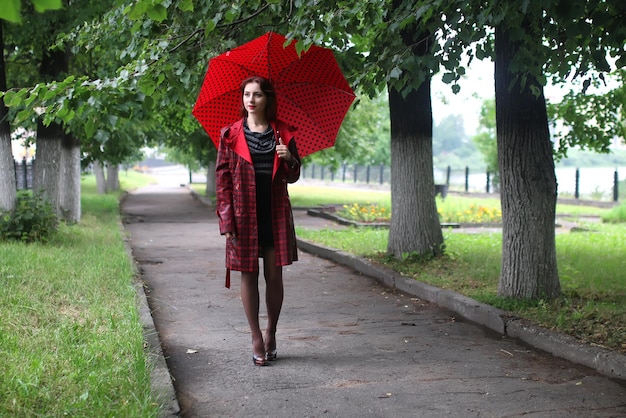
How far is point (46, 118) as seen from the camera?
609 cm

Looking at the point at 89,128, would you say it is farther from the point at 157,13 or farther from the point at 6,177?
the point at 6,177

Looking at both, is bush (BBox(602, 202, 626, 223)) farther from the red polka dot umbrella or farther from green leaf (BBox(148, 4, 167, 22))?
green leaf (BBox(148, 4, 167, 22))

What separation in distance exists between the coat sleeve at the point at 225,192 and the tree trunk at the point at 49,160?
32.1 feet

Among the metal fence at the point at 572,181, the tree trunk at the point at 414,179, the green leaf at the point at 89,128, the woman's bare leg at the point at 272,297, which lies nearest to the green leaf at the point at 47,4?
the woman's bare leg at the point at 272,297

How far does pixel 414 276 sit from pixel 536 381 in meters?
3.91

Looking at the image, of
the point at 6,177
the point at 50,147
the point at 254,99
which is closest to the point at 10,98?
the point at 254,99

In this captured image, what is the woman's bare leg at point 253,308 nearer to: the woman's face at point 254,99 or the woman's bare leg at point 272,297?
the woman's bare leg at point 272,297

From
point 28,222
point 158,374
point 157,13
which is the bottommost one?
point 158,374

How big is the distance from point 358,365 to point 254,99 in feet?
6.74

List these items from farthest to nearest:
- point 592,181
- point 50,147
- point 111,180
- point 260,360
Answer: point 111,180, point 592,181, point 50,147, point 260,360

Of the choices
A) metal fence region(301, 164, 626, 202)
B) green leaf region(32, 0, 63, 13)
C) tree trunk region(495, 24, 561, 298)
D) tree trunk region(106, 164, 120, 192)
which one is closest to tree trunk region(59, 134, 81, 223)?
metal fence region(301, 164, 626, 202)

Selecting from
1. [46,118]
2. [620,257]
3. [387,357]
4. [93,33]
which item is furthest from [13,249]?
[620,257]

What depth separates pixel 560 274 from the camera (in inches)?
343

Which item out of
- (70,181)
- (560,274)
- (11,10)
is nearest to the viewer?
(11,10)
